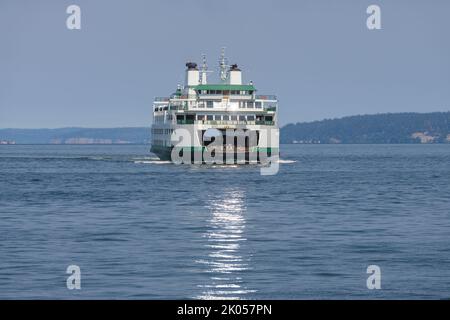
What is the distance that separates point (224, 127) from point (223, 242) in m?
73.0

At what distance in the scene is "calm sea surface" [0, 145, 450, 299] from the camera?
28.0 m

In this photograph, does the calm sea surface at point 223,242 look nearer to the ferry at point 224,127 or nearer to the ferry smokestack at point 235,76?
the ferry at point 224,127

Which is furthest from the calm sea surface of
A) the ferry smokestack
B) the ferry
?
the ferry smokestack

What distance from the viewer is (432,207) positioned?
56.3 meters

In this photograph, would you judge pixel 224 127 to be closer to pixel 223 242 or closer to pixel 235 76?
pixel 235 76

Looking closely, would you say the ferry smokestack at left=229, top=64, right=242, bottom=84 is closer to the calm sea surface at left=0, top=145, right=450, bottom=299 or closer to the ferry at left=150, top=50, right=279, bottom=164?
the ferry at left=150, top=50, right=279, bottom=164

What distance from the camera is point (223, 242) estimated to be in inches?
1534

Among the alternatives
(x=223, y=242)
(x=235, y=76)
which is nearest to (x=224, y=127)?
(x=235, y=76)

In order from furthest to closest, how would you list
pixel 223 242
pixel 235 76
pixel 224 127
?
pixel 235 76, pixel 224 127, pixel 223 242

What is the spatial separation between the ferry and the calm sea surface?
40.0m

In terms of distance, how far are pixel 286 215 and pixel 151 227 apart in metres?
8.75
